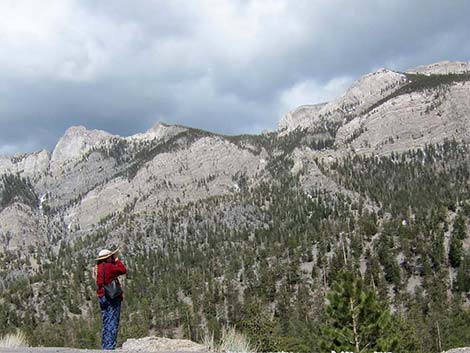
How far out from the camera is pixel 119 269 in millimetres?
12531

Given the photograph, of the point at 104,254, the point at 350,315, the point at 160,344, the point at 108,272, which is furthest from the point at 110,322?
the point at 350,315

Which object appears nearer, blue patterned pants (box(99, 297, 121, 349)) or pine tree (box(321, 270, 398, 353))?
blue patterned pants (box(99, 297, 121, 349))

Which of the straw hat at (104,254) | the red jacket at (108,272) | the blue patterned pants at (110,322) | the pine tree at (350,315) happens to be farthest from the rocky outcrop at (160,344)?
the pine tree at (350,315)

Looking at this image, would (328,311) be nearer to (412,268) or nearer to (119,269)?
(119,269)

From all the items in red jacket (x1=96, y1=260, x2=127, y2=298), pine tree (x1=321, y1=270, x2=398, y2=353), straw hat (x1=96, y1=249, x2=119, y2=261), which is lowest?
pine tree (x1=321, y1=270, x2=398, y2=353)

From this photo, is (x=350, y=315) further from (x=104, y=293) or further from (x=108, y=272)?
(x=108, y=272)

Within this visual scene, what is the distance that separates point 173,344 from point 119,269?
16.4 feet

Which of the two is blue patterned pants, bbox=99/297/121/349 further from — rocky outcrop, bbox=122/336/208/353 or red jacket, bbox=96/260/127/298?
rocky outcrop, bbox=122/336/208/353

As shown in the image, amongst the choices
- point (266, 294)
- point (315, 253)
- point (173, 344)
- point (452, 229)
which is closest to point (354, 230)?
point (315, 253)

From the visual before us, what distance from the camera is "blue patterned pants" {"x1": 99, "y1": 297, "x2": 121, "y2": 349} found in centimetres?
1273

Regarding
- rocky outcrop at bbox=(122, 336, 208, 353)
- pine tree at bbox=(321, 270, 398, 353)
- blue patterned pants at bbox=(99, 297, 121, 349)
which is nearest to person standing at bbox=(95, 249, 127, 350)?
blue patterned pants at bbox=(99, 297, 121, 349)

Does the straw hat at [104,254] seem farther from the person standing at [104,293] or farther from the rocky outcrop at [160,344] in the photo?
the rocky outcrop at [160,344]

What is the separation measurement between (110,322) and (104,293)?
2.57 feet

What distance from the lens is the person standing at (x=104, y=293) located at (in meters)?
12.5
